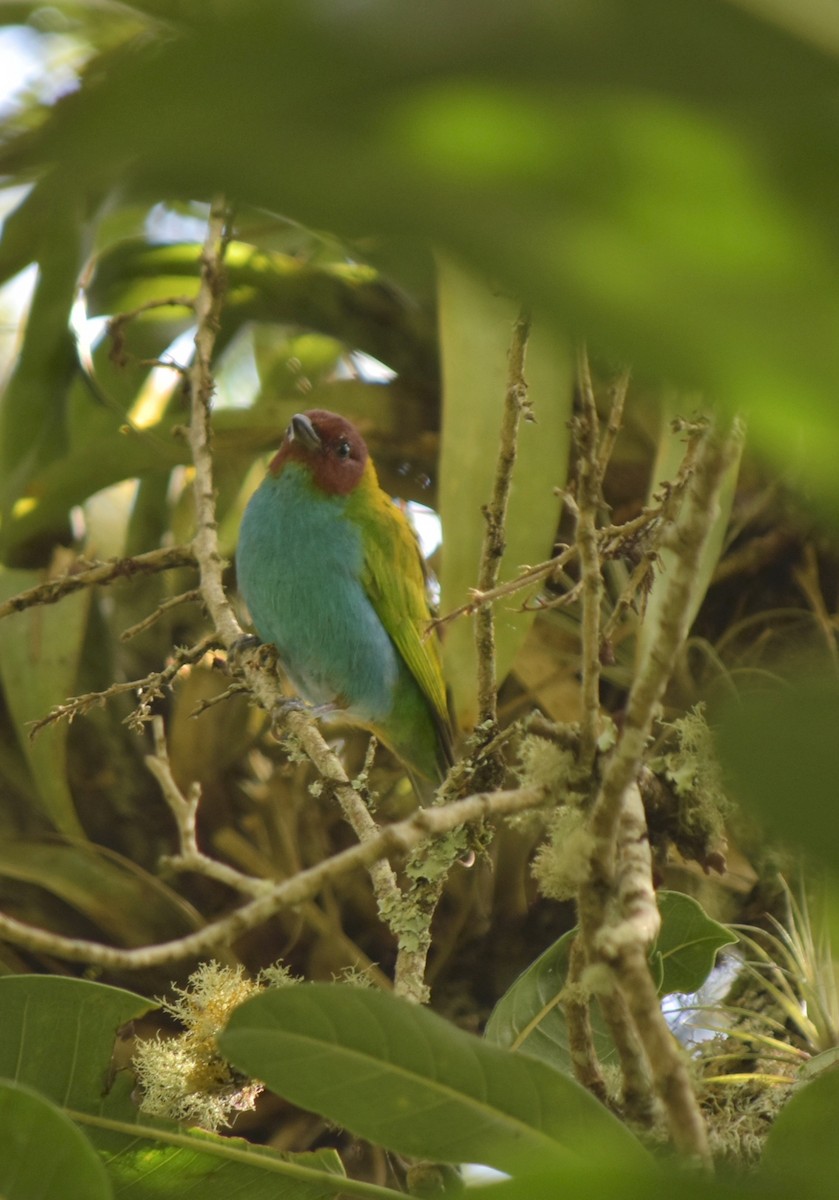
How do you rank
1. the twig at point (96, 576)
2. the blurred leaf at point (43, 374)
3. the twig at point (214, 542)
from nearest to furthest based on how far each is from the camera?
the twig at point (214, 542), the twig at point (96, 576), the blurred leaf at point (43, 374)

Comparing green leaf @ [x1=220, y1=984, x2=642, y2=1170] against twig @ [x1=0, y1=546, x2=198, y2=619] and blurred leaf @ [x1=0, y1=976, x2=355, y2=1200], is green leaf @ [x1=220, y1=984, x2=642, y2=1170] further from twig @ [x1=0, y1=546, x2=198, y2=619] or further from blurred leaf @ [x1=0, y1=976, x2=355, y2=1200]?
twig @ [x1=0, y1=546, x2=198, y2=619]

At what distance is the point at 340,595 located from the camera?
2830 mm

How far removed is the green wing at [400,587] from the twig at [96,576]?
92 centimetres

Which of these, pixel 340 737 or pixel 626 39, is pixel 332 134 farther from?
pixel 340 737

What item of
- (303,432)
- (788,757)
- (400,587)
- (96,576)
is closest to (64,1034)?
(96,576)

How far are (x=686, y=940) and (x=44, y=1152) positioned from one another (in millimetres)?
830

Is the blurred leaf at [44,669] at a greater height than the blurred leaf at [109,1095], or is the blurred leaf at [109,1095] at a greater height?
the blurred leaf at [109,1095]

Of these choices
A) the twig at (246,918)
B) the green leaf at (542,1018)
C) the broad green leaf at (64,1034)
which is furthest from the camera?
the green leaf at (542,1018)

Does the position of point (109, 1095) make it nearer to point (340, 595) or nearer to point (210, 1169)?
point (210, 1169)

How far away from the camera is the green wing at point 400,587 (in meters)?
2.82

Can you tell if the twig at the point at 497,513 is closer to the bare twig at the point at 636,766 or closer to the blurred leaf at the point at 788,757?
the bare twig at the point at 636,766

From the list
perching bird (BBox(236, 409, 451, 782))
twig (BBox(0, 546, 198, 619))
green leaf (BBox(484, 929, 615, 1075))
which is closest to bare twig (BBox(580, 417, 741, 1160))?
green leaf (BBox(484, 929, 615, 1075))

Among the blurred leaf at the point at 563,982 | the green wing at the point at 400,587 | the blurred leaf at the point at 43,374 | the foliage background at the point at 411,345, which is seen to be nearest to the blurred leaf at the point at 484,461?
the foliage background at the point at 411,345

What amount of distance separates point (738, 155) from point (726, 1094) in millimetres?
1692
